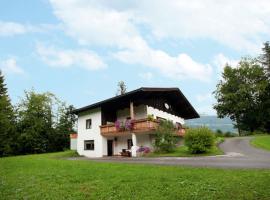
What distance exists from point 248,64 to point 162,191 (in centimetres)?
5652

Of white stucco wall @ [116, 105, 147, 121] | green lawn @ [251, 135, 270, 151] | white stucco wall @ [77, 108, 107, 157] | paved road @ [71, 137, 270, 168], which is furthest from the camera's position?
→ white stucco wall @ [77, 108, 107, 157]

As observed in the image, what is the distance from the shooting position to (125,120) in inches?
1328

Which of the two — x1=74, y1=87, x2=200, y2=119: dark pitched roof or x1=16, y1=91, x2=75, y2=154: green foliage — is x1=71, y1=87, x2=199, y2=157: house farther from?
x1=16, y1=91, x2=75, y2=154: green foliage

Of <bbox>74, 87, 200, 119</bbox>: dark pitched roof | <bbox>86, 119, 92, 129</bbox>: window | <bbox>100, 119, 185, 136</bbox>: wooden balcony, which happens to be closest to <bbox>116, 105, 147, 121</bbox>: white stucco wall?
<bbox>74, 87, 200, 119</bbox>: dark pitched roof

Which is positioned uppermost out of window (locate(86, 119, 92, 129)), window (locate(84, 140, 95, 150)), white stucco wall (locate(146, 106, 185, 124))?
white stucco wall (locate(146, 106, 185, 124))

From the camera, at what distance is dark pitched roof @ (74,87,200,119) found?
31625 mm

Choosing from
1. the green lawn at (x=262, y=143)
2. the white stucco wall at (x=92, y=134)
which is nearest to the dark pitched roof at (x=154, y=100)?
the white stucco wall at (x=92, y=134)

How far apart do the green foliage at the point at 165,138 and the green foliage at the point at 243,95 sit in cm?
3234

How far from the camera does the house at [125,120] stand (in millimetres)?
31000

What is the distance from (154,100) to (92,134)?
7.82 meters

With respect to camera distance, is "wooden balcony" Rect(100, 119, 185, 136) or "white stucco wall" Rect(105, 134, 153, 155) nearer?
"wooden balcony" Rect(100, 119, 185, 136)

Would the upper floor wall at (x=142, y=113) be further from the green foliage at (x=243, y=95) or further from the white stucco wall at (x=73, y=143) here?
the green foliage at (x=243, y=95)

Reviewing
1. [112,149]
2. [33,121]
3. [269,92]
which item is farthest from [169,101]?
[269,92]

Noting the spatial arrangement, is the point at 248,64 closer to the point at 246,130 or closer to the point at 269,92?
the point at 269,92
